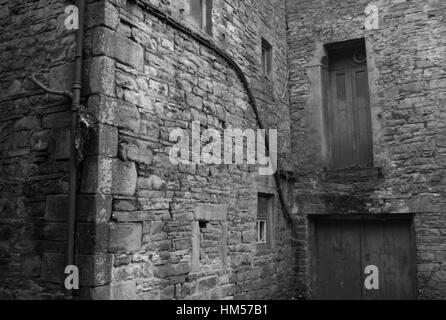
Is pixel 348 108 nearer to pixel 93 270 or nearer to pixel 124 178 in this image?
pixel 124 178

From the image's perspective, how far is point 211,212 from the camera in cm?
524

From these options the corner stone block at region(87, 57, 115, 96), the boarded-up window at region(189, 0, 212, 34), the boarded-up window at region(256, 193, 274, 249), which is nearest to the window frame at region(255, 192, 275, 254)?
the boarded-up window at region(256, 193, 274, 249)

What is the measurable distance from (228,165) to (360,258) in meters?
3.12

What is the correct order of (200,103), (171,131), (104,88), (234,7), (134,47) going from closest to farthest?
(104,88) < (134,47) < (171,131) < (200,103) < (234,7)

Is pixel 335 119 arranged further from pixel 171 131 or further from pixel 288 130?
pixel 171 131

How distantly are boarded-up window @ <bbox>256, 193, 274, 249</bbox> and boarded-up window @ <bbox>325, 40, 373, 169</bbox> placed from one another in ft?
5.37

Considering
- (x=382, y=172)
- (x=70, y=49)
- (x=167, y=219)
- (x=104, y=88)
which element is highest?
(x=70, y=49)

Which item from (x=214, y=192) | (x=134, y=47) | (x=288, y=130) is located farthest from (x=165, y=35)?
(x=288, y=130)

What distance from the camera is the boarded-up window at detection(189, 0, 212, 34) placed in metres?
5.58

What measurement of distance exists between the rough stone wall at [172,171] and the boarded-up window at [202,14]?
0.10 metres

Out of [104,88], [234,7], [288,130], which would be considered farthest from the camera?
[288,130]

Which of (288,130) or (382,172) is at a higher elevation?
(288,130)

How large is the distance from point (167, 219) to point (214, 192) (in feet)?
3.31

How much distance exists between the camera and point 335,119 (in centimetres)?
791
